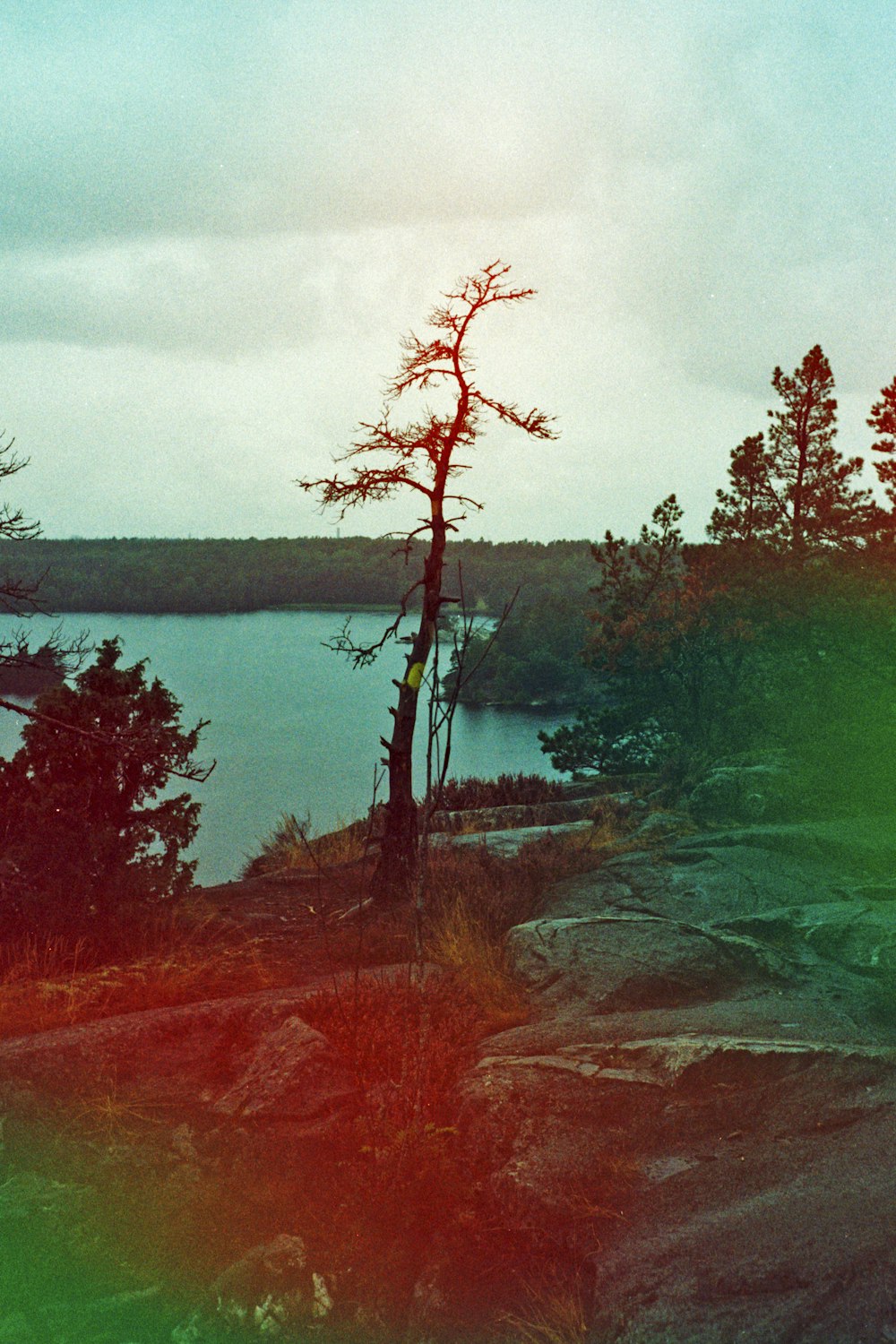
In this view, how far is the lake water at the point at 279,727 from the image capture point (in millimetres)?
30073

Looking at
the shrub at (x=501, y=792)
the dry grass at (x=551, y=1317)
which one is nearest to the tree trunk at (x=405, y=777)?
the dry grass at (x=551, y=1317)

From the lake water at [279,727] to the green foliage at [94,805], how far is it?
123 cm

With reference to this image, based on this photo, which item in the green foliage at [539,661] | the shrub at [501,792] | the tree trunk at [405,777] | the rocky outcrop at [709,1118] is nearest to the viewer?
the rocky outcrop at [709,1118]

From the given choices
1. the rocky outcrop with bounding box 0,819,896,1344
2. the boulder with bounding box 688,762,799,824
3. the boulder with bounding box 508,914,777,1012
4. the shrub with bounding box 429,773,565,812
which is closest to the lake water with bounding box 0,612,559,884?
the shrub with bounding box 429,773,565,812

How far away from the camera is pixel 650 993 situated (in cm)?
739

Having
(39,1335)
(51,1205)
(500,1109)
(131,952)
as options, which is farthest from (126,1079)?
(131,952)

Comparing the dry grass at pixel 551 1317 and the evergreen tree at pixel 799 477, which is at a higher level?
the evergreen tree at pixel 799 477

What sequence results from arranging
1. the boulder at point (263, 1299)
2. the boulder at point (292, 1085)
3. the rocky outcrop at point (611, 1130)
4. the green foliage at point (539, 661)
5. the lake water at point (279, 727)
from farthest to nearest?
the green foliage at point (539, 661)
the lake water at point (279, 727)
the boulder at point (292, 1085)
the boulder at point (263, 1299)
the rocky outcrop at point (611, 1130)

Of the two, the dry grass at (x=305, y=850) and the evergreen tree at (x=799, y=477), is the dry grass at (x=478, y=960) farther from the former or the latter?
the evergreen tree at (x=799, y=477)

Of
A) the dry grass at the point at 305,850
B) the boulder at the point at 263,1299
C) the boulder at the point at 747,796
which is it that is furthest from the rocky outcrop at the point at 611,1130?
the dry grass at the point at 305,850

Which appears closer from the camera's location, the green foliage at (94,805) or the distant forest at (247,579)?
the green foliage at (94,805)

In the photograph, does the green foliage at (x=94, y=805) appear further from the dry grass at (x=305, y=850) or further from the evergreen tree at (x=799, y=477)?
the evergreen tree at (x=799, y=477)

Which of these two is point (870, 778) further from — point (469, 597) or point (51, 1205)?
point (51, 1205)

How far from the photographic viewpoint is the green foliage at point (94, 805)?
32.1 feet
